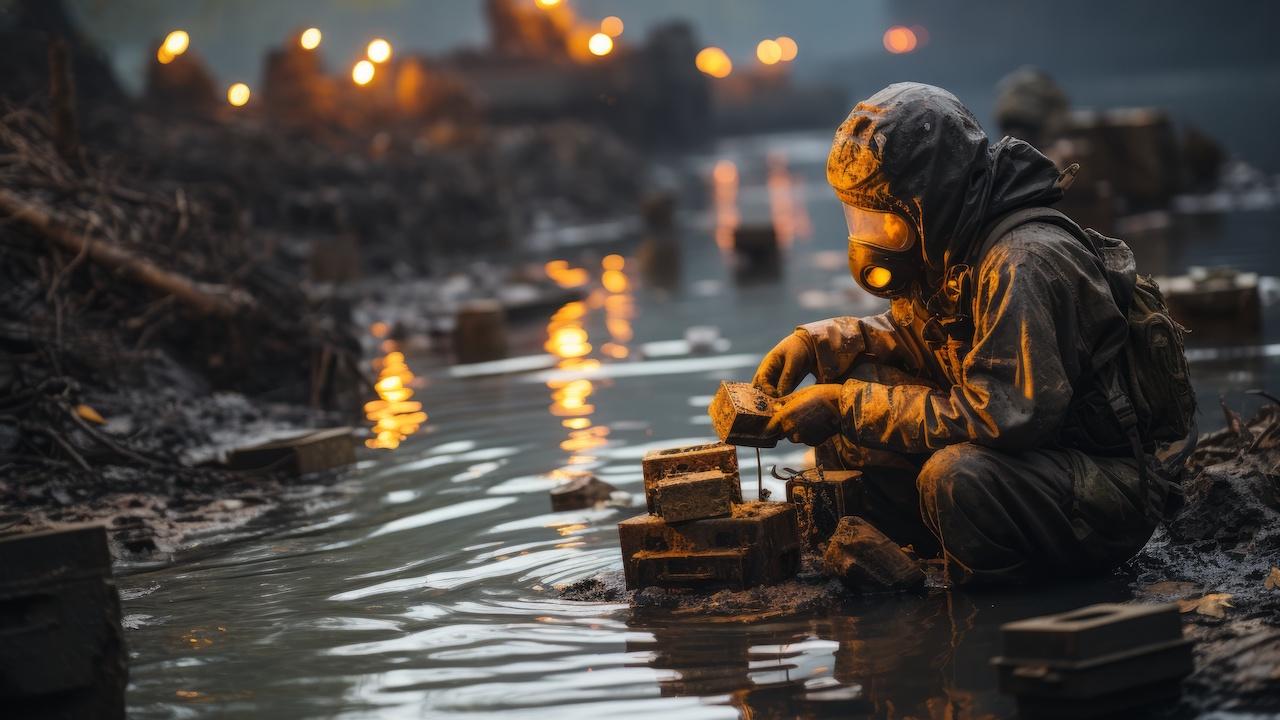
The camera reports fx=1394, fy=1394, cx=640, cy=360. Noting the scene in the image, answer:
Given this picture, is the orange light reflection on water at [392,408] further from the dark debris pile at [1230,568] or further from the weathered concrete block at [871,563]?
the dark debris pile at [1230,568]

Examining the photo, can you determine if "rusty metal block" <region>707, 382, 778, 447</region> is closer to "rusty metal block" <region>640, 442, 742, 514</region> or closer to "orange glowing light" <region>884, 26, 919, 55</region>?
"rusty metal block" <region>640, 442, 742, 514</region>

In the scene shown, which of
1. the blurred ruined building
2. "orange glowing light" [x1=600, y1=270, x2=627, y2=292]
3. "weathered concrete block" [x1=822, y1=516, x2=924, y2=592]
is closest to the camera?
"weathered concrete block" [x1=822, y1=516, x2=924, y2=592]

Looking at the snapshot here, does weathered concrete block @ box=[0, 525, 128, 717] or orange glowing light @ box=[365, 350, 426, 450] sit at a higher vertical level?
orange glowing light @ box=[365, 350, 426, 450]

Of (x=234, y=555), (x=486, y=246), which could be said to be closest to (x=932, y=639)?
(x=234, y=555)

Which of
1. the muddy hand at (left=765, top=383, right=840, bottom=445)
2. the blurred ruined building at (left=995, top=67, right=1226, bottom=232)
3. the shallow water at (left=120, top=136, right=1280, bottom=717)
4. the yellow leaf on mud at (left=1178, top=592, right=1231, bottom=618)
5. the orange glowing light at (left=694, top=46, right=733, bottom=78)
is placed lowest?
the yellow leaf on mud at (left=1178, top=592, right=1231, bottom=618)

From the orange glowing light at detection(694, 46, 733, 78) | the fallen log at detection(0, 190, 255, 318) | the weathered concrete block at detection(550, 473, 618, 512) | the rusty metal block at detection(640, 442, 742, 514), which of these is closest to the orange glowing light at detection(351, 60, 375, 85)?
the fallen log at detection(0, 190, 255, 318)

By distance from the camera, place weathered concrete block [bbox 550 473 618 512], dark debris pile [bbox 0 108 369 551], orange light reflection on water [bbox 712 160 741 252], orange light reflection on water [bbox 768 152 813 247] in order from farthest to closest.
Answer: orange light reflection on water [bbox 712 160 741 252]
orange light reflection on water [bbox 768 152 813 247]
dark debris pile [bbox 0 108 369 551]
weathered concrete block [bbox 550 473 618 512]

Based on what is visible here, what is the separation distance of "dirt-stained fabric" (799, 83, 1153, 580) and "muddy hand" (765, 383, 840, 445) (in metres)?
0.05

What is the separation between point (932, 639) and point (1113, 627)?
818 millimetres

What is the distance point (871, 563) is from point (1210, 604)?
105cm

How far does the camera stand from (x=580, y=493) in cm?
649

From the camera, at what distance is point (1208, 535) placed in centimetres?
492

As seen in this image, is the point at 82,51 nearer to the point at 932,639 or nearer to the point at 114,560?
the point at 114,560

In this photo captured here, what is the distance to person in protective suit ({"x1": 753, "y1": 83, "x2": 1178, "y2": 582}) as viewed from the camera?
4.32 meters
